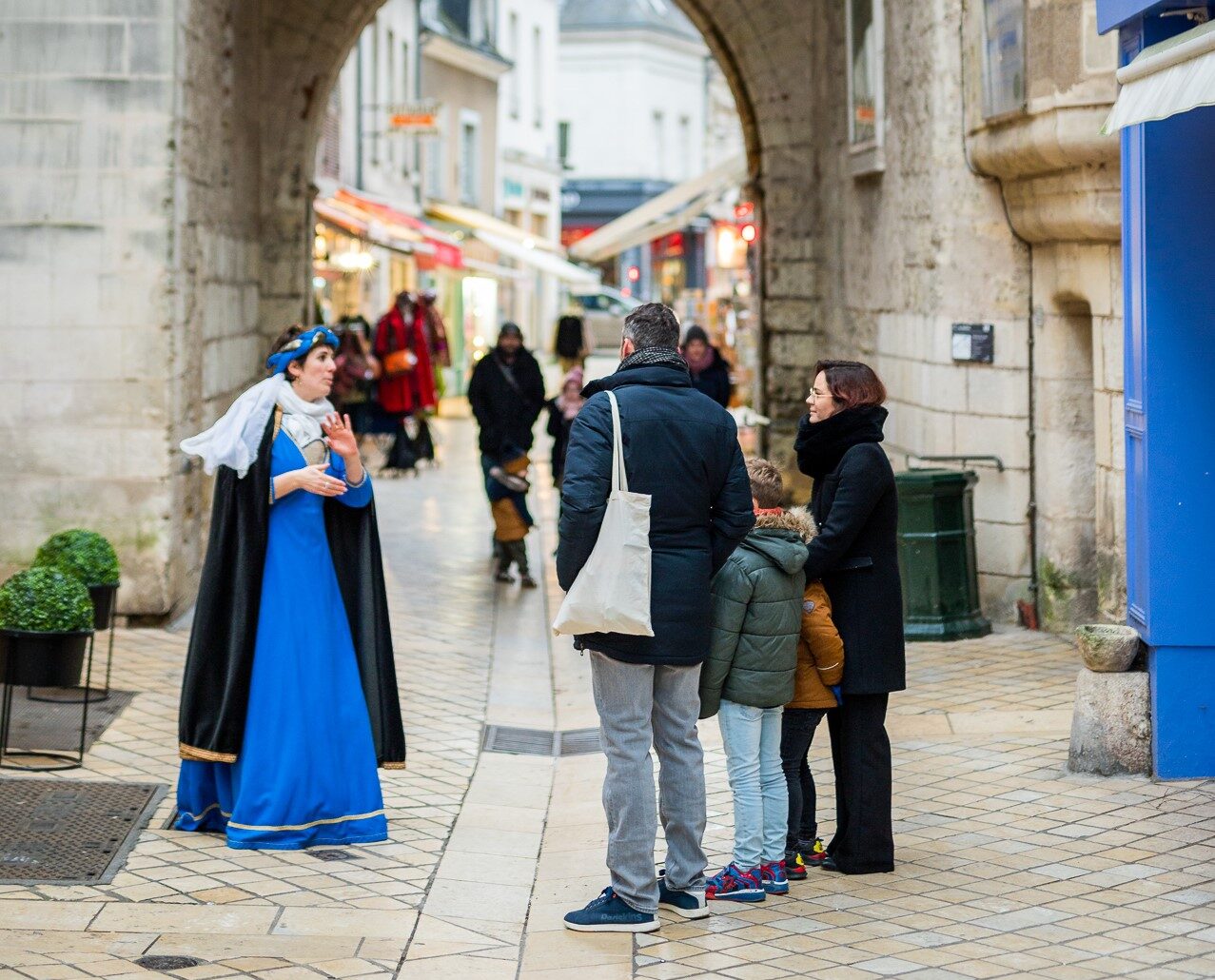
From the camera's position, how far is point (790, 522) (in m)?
5.66

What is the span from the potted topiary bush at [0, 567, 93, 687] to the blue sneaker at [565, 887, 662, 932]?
9.49ft

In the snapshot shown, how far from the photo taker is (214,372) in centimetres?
1214

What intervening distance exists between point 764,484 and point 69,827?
2.63 m

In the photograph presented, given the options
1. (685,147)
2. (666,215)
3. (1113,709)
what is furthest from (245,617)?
(685,147)

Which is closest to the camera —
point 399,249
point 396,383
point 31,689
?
point 31,689

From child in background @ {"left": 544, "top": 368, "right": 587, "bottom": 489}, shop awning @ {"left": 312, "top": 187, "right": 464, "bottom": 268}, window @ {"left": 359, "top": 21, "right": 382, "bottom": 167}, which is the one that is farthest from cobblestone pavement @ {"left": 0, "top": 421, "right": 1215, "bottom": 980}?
window @ {"left": 359, "top": 21, "right": 382, "bottom": 167}

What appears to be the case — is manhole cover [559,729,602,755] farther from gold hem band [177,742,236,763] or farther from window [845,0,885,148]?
window [845,0,885,148]

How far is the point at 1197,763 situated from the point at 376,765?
2853 millimetres

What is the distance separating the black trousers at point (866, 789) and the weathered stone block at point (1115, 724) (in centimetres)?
129

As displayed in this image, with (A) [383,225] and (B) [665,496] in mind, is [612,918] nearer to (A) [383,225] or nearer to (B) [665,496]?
(B) [665,496]

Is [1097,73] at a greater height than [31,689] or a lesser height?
greater

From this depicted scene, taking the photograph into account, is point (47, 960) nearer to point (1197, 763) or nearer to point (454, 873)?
point (454, 873)

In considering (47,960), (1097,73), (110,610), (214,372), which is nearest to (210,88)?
(214,372)

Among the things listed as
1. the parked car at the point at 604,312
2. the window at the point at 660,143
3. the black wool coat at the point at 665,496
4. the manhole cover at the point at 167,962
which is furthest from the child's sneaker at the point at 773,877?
the window at the point at 660,143
